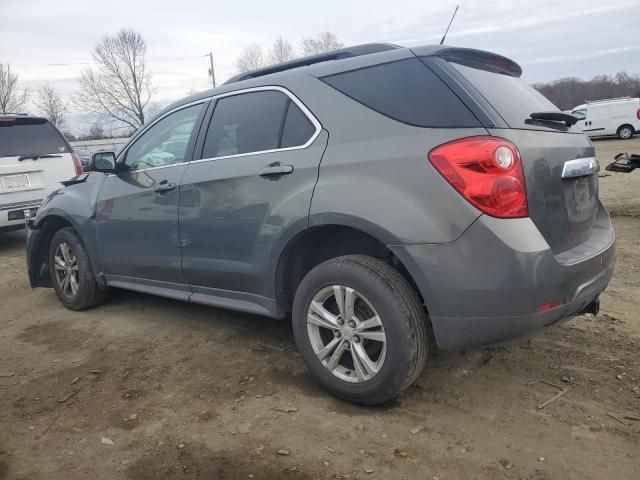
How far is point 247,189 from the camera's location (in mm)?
3191

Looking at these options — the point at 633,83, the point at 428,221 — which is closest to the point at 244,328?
the point at 428,221

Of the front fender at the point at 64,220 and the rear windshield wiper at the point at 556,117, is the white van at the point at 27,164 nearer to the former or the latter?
the front fender at the point at 64,220

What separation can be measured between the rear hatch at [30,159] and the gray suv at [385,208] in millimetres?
4434

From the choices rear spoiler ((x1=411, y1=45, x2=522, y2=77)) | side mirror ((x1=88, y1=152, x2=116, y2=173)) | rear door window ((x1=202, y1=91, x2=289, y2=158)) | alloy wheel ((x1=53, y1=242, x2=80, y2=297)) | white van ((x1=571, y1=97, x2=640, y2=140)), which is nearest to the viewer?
rear spoiler ((x1=411, y1=45, x2=522, y2=77))

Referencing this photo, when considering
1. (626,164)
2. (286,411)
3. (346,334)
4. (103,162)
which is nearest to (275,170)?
(346,334)

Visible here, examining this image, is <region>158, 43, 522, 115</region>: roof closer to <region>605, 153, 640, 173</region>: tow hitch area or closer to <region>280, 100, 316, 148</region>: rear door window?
<region>280, 100, 316, 148</region>: rear door window

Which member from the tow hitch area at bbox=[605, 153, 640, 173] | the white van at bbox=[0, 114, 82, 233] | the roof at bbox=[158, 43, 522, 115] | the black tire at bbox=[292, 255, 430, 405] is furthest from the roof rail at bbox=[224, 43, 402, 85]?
the white van at bbox=[0, 114, 82, 233]

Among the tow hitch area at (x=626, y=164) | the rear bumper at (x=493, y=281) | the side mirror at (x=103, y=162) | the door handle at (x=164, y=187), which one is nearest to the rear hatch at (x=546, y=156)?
the rear bumper at (x=493, y=281)

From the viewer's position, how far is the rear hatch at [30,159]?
23.3ft

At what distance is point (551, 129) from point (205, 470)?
93.2 inches

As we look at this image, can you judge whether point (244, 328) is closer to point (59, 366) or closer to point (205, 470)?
point (59, 366)

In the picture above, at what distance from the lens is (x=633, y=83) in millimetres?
60375

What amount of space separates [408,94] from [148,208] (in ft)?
7.09

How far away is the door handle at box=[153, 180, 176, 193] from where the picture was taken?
369cm
